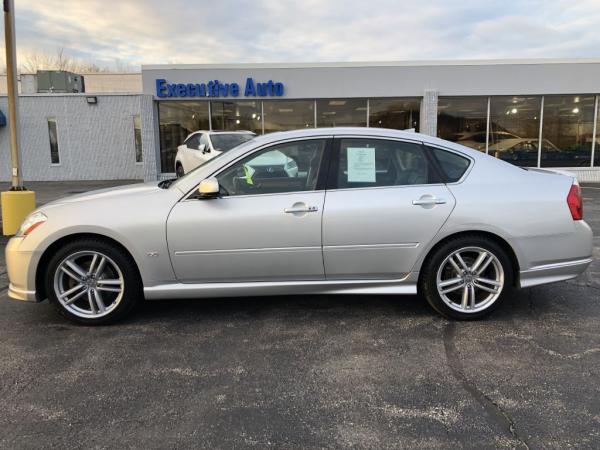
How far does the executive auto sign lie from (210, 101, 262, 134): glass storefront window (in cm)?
50

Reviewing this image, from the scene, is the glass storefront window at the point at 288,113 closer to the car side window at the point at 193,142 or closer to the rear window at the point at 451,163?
the car side window at the point at 193,142

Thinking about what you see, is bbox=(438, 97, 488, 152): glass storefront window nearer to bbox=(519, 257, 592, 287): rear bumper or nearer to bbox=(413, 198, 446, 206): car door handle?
bbox=(519, 257, 592, 287): rear bumper

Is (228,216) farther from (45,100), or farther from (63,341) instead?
(45,100)

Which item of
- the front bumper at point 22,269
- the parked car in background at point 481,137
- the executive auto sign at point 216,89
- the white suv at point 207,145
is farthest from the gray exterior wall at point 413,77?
the front bumper at point 22,269

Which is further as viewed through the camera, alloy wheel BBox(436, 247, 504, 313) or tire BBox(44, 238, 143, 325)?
alloy wheel BBox(436, 247, 504, 313)

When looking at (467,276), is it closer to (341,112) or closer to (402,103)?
(341,112)

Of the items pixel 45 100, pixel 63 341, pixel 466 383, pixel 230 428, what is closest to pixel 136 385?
pixel 230 428

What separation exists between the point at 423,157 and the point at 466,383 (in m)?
1.86

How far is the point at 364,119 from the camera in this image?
54.2ft

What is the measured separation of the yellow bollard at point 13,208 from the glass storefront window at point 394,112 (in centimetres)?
1143

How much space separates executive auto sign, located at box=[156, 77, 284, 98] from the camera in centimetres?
1564

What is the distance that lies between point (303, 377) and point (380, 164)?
1838 millimetres

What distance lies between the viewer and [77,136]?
18.5m

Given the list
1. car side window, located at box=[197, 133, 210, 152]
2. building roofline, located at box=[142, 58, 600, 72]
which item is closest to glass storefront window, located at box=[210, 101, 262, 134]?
building roofline, located at box=[142, 58, 600, 72]
